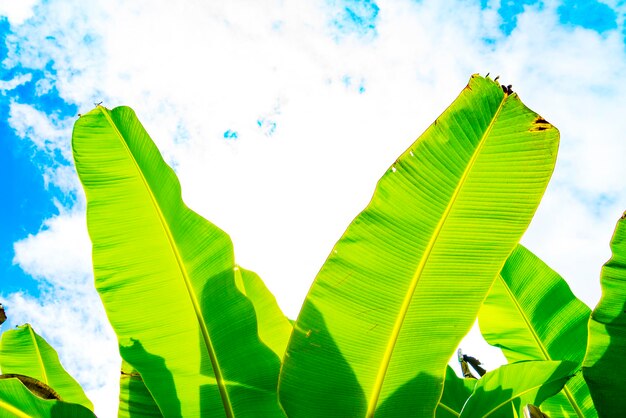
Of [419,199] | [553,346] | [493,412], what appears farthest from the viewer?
[553,346]

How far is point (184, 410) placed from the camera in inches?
57.6

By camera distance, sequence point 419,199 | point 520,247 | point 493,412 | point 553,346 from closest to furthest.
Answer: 1. point 419,199
2. point 493,412
3. point 553,346
4. point 520,247

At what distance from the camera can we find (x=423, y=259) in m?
1.29

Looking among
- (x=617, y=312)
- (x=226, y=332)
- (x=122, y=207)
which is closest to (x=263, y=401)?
(x=226, y=332)

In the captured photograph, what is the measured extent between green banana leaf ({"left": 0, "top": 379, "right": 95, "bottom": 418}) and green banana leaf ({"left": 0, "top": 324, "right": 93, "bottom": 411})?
21.4 inches

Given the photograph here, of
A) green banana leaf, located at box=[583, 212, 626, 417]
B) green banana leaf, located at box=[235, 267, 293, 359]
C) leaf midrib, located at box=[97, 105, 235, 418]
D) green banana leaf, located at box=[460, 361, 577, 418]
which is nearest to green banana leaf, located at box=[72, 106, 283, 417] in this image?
leaf midrib, located at box=[97, 105, 235, 418]

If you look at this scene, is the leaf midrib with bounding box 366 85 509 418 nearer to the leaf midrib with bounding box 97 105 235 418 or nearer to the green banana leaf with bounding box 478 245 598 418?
the leaf midrib with bounding box 97 105 235 418

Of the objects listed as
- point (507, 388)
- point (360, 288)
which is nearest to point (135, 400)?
point (360, 288)

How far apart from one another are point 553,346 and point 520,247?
404mm

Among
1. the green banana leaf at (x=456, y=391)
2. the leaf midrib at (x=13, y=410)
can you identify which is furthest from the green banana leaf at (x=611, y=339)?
the leaf midrib at (x=13, y=410)

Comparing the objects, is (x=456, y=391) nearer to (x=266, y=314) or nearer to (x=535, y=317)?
(x=535, y=317)

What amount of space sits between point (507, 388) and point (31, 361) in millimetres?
1725

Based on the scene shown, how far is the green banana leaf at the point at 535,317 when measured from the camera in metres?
1.82

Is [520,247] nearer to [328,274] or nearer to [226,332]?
[328,274]
